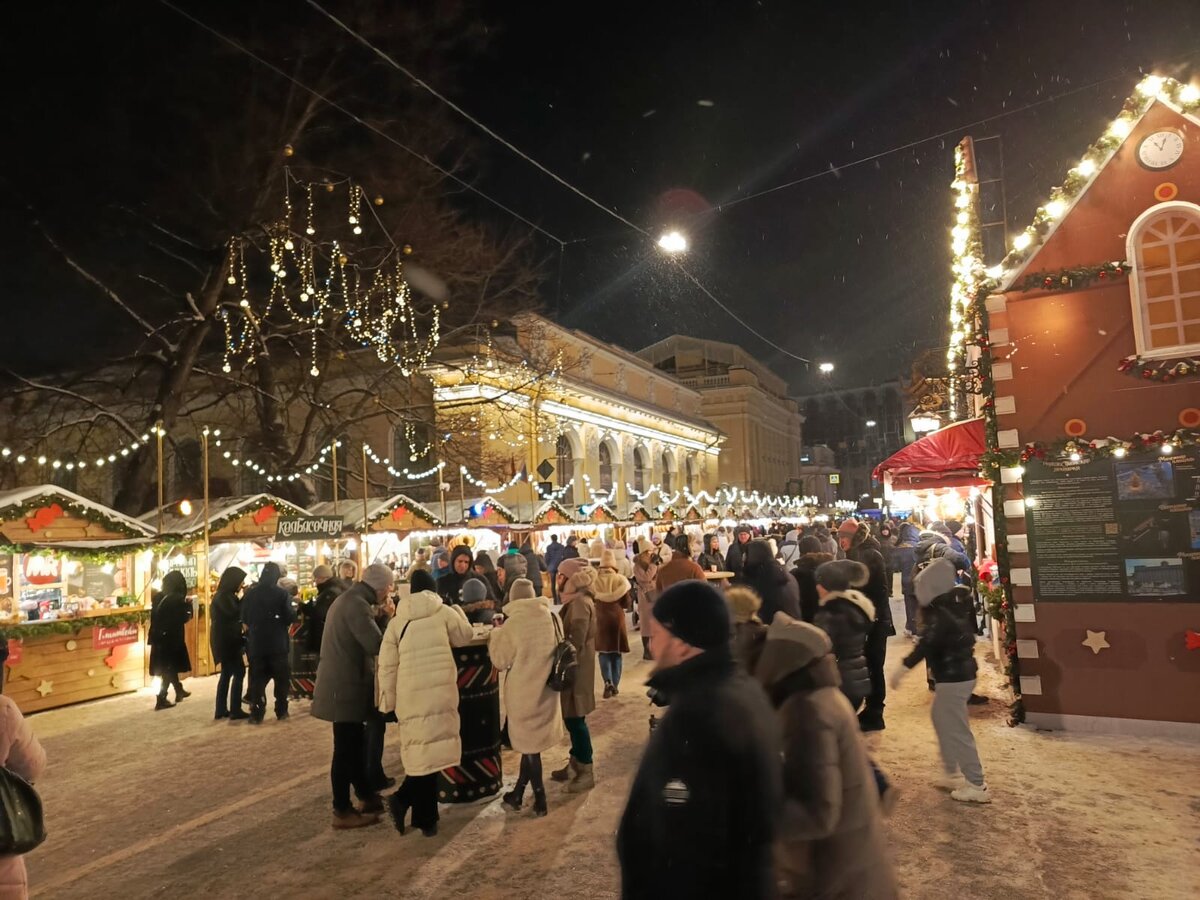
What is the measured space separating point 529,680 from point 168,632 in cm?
664

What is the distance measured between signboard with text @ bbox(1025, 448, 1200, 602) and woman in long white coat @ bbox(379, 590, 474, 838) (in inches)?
203

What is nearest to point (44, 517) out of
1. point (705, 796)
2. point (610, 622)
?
point (610, 622)

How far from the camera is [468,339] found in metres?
22.7

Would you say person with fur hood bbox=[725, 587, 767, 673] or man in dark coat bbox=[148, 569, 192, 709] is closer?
person with fur hood bbox=[725, 587, 767, 673]

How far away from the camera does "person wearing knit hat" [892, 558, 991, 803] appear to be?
531 centimetres

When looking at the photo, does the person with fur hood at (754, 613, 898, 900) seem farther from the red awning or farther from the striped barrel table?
the red awning

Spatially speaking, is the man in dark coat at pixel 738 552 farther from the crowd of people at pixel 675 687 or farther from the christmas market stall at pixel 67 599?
the christmas market stall at pixel 67 599

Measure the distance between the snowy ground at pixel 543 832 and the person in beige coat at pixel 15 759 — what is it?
163 centimetres

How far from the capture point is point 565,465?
4112 cm

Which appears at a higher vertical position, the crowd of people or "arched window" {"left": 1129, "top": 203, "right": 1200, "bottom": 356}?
"arched window" {"left": 1129, "top": 203, "right": 1200, "bottom": 356}

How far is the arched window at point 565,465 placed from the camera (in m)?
40.1

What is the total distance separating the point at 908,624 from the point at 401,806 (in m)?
8.93

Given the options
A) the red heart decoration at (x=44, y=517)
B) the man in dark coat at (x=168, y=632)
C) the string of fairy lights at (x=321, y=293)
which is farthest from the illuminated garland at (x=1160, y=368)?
the string of fairy lights at (x=321, y=293)

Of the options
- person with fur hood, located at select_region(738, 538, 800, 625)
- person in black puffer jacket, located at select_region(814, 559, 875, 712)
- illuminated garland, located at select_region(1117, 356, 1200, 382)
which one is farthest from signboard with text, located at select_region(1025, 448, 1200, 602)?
person with fur hood, located at select_region(738, 538, 800, 625)
